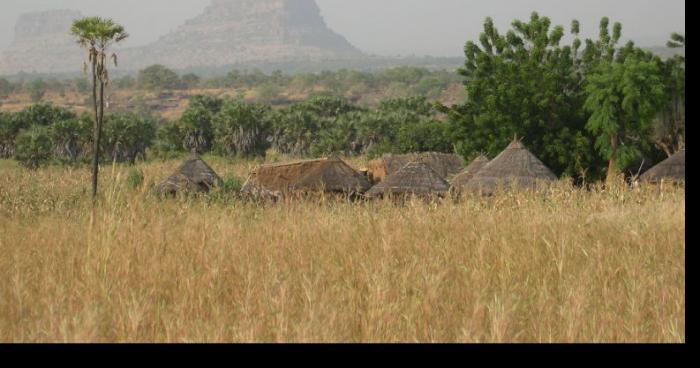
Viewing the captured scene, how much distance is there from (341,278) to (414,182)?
19441 millimetres

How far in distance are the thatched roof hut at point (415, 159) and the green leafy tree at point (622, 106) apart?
556 cm

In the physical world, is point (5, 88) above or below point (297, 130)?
above

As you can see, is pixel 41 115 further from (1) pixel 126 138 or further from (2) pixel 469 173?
(2) pixel 469 173

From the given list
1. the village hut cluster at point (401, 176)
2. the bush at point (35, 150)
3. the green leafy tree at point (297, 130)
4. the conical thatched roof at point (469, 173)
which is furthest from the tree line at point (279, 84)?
the village hut cluster at point (401, 176)

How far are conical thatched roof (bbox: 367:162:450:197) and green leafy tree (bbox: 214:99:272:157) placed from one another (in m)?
32.6

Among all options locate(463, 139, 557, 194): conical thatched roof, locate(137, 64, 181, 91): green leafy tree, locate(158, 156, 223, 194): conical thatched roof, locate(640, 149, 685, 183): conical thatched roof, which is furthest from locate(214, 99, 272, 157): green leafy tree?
locate(137, 64, 181, 91): green leafy tree

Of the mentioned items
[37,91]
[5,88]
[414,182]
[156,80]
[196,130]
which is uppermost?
[156,80]

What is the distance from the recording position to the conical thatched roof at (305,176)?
24.6 metres

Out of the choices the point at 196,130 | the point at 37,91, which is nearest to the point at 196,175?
the point at 196,130

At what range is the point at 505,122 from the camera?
108 feet
